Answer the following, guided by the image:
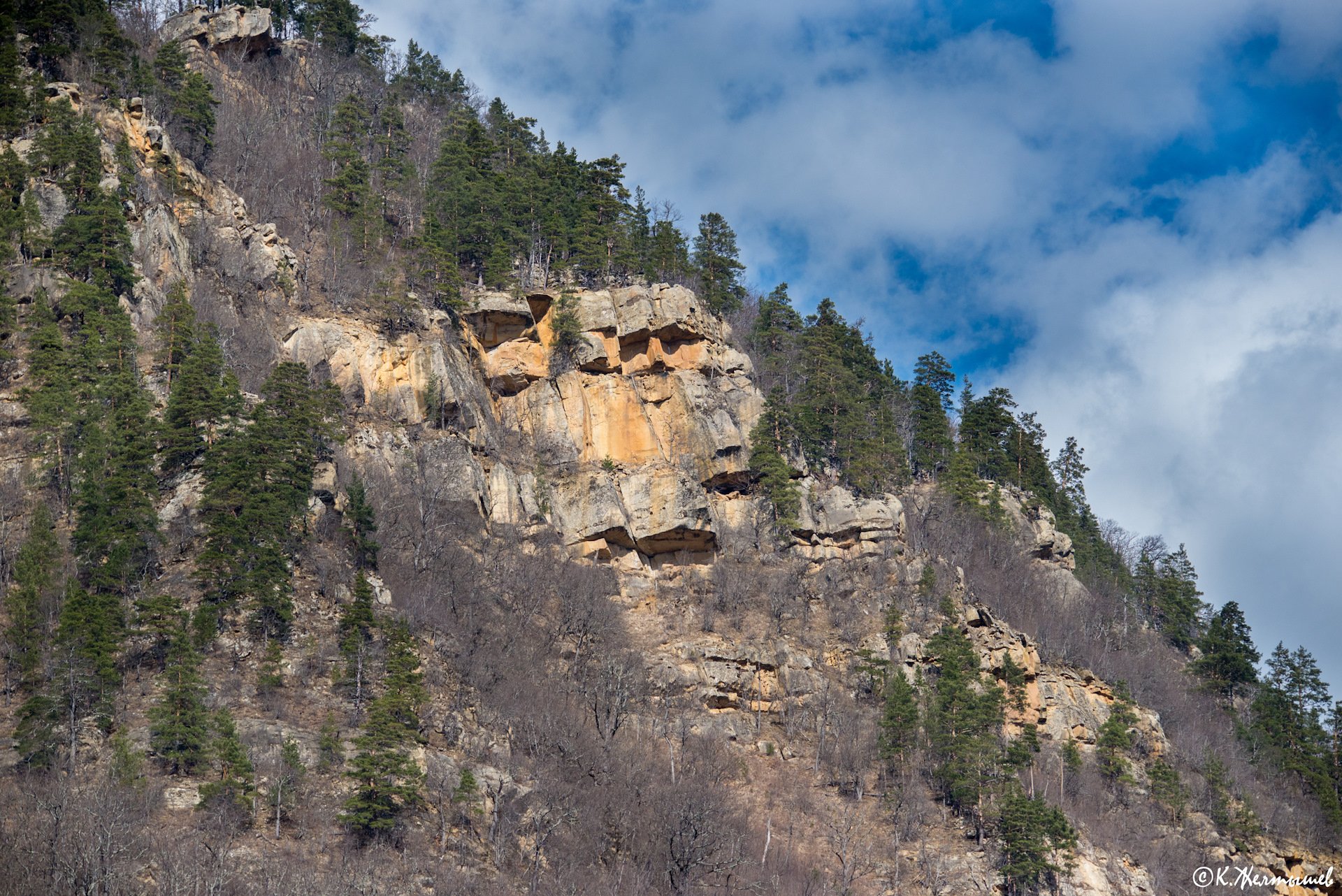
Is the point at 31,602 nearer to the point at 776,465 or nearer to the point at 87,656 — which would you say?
the point at 87,656

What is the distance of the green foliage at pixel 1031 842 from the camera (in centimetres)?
5006

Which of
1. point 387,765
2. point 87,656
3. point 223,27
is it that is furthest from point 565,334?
point 223,27

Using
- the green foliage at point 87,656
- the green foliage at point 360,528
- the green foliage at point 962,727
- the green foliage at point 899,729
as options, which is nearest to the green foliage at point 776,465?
the green foliage at point 962,727

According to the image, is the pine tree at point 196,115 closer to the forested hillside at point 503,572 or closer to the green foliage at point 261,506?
the forested hillside at point 503,572

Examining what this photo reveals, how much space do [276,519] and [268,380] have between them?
8204 mm

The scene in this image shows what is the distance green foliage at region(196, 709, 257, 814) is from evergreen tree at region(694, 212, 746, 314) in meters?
44.1

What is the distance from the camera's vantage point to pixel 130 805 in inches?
1484

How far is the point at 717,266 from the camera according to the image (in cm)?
8138

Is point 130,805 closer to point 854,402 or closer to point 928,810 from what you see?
point 928,810

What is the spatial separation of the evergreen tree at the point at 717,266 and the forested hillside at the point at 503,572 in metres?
0.30

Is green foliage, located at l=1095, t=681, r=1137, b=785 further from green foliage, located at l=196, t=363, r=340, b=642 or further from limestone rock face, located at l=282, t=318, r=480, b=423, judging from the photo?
green foliage, located at l=196, t=363, r=340, b=642

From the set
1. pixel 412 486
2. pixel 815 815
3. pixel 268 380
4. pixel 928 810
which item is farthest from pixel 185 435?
pixel 928 810

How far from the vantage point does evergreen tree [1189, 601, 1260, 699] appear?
7412 cm

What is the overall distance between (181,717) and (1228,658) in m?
60.4
